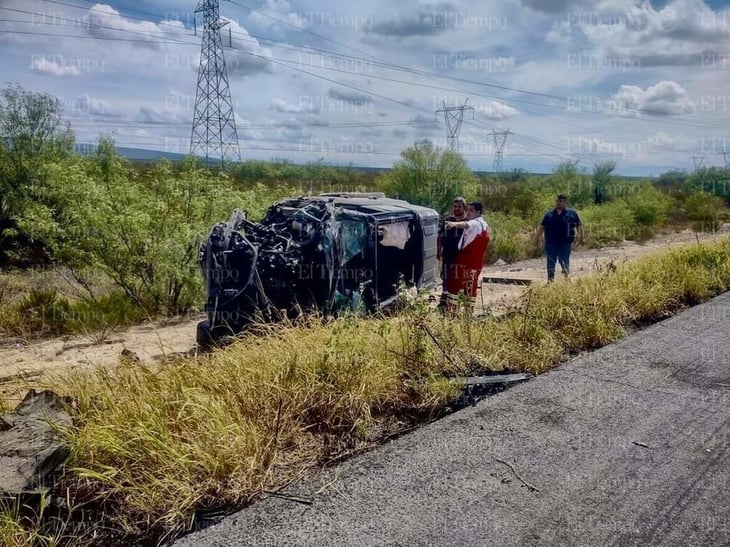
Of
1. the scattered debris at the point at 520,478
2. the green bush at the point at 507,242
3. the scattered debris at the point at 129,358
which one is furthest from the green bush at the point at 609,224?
the scattered debris at the point at 520,478

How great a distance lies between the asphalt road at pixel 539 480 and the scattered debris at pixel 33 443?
0.95 meters

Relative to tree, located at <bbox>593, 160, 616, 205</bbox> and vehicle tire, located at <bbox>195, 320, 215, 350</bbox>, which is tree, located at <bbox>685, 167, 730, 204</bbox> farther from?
vehicle tire, located at <bbox>195, 320, 215, 350</bbox>

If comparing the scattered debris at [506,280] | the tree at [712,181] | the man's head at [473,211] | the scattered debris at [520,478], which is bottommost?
the scattered debris at [506,280]

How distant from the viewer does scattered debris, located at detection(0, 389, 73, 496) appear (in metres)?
3.19

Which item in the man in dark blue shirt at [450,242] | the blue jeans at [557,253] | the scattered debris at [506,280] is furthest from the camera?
the scattered debris at [506,280]

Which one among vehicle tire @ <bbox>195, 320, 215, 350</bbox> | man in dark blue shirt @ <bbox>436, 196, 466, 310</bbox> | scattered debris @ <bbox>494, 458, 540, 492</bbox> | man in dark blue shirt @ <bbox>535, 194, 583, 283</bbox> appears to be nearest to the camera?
scattered debris @ <bbox>494, 458, 540, 492</bbox>

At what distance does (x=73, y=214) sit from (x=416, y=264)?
597 centimetres

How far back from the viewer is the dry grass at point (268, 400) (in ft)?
10.7

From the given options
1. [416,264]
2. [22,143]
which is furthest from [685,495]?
[22,143]

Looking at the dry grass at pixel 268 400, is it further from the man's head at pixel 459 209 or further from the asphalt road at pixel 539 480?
the man's head at pixel 459 209

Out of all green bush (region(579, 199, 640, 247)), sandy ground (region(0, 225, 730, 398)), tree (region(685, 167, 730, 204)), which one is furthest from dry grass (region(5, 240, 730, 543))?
tree (region(685, 167, 730, 204))

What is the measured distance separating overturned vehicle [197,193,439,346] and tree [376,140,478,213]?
2007cm

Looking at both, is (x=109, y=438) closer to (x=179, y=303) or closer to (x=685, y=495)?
(x=685, y=495)

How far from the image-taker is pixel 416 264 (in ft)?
29.5
